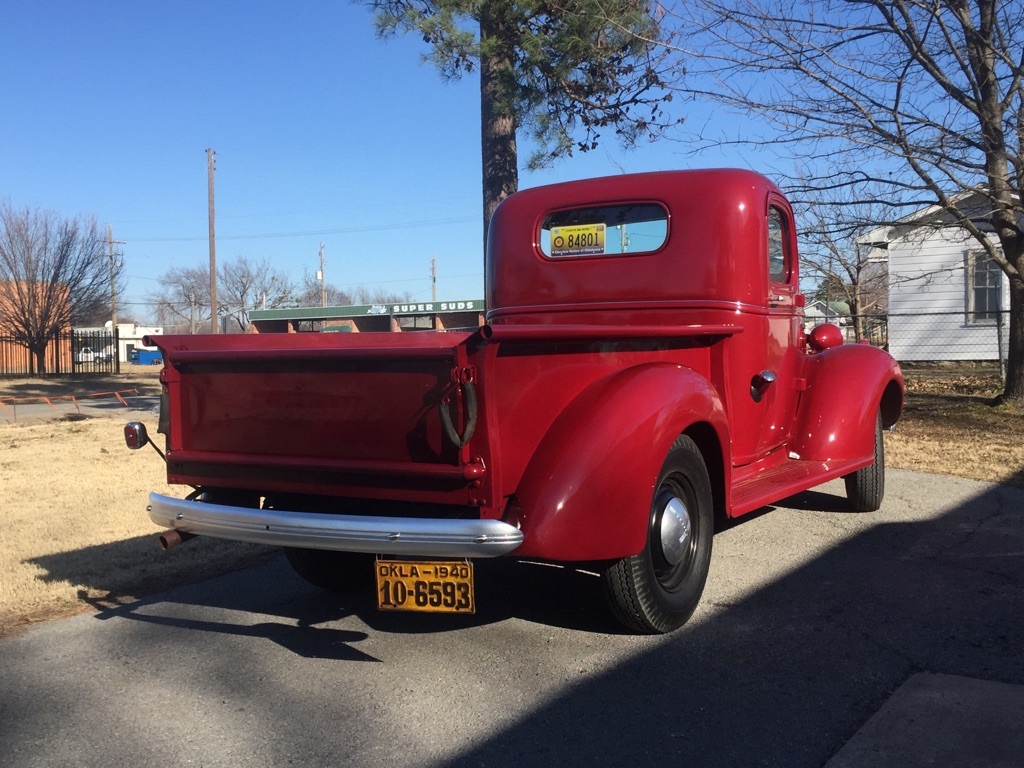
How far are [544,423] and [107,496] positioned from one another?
524 centimetres

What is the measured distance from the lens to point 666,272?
480 centimetres

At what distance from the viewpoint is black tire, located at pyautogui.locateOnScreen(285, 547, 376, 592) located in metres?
4.54

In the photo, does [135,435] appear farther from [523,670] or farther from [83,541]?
[83,541]

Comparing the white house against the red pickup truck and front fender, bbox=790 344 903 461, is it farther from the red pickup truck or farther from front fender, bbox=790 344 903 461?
the red pickup truck

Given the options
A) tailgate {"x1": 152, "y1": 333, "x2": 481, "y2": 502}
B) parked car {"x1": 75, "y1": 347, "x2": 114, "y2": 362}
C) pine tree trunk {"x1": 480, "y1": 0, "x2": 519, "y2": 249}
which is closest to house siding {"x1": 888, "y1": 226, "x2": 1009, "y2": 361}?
pine tree trunk {"x1": 480, "y1": 0, "x2": 519, "y2": 249}

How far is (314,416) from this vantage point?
3.55 m

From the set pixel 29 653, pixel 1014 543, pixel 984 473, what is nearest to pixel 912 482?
pixel 984 473

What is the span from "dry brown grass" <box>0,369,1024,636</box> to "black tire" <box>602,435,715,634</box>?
107 inches

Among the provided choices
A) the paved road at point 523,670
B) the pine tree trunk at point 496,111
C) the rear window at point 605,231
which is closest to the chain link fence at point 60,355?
the pine tree trunk at point 496,111

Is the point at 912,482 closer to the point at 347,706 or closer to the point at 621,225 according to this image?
the point at 621,225

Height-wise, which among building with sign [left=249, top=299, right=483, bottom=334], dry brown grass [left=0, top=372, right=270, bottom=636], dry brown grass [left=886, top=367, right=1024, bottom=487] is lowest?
dry brown grass [left=0, top=372, right=270, bottom=636]

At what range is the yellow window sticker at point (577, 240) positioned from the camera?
5051 millimetres

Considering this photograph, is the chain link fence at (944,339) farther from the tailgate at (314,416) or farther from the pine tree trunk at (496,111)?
the tailgate at (314,416)

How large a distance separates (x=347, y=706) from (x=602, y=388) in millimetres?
1517
